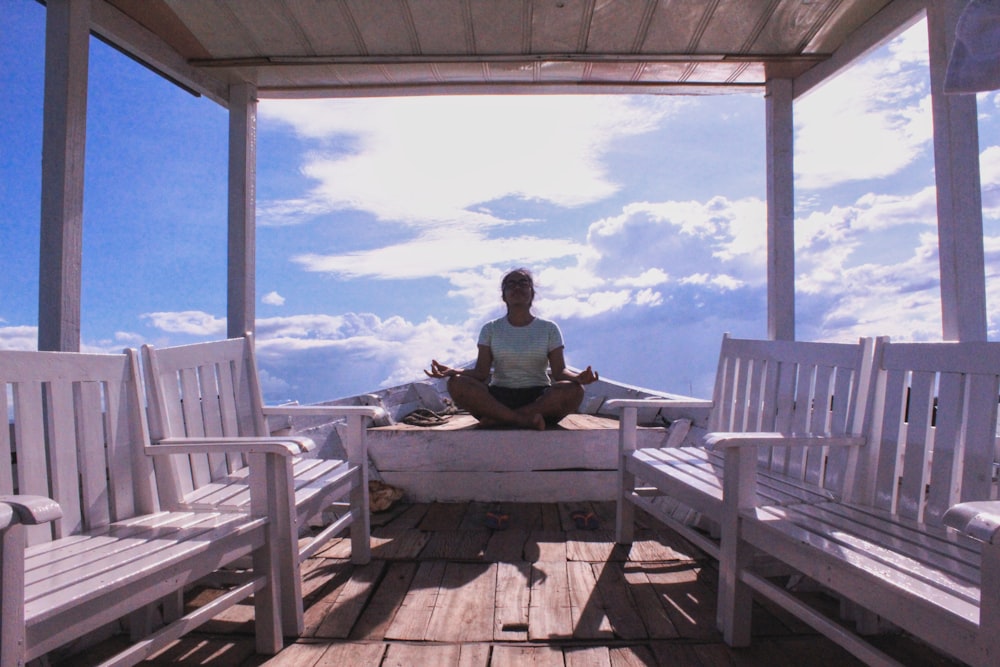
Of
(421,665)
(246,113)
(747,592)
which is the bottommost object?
(421,665)

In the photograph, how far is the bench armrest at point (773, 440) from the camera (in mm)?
1890

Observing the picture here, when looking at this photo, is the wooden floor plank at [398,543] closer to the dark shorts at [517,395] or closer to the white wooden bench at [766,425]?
the white wooden bench at [766,425]

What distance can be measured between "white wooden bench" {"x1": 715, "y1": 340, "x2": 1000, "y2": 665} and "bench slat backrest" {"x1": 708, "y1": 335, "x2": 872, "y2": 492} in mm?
79

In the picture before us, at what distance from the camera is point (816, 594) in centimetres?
238

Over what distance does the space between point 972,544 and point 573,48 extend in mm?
2777

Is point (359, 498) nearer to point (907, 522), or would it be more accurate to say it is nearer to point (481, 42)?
point (907, 522)

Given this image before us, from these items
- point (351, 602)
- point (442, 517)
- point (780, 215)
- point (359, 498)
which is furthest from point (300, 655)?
point (780, 215)

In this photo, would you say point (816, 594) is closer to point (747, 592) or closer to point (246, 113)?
point (747, 592)

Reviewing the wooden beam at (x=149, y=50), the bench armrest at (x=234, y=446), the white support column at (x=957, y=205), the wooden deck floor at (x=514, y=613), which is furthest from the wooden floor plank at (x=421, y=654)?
the wooden beam at (x=149, y=50)

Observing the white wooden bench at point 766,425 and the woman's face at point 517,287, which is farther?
the woman's face at point 517,287

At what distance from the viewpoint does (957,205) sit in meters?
2.67

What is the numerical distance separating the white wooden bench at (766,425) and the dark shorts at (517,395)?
3.50 ft

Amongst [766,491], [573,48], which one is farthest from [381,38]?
[766,491]

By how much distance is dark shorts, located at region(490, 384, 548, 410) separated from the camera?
13.1ft
